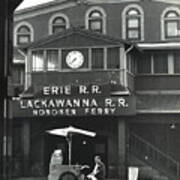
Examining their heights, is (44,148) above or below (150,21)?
below

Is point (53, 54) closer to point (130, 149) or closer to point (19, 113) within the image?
point (19, 113)

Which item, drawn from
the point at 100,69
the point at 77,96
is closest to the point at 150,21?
the point at 100,69

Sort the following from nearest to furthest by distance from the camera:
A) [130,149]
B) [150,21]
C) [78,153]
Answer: [130,149] → [78,153] → [150,21]

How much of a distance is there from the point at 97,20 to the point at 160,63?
16.6ft

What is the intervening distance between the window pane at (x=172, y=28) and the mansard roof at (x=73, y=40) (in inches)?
195

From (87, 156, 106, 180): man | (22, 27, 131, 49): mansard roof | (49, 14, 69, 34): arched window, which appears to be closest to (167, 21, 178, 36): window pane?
(22, 27, 131, 49): mansard roof

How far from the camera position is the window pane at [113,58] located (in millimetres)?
28156

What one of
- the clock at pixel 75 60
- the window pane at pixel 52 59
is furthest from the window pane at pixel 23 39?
the clock at pixel 75 60

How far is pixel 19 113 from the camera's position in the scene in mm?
27844

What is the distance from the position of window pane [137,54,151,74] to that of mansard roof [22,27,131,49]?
3.53 meters

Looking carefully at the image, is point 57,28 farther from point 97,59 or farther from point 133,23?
point 97,59

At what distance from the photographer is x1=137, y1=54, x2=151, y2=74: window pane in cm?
3084

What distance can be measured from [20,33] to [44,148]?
8.50 metres

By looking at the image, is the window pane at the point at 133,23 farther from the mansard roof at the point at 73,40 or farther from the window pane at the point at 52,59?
the window pane at the point at 52,59
